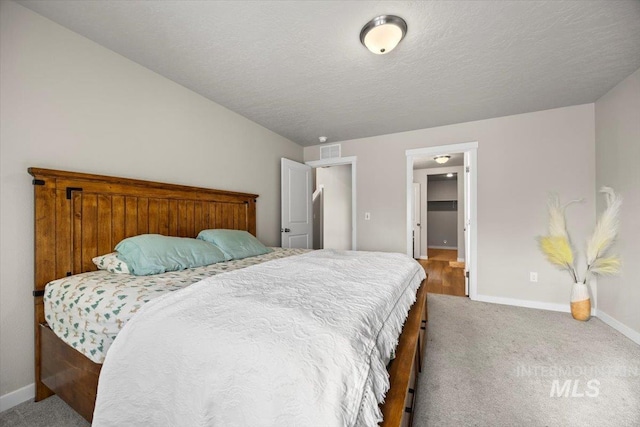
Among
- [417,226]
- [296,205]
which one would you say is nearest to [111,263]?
[296,205]

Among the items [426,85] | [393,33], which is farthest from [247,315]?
[426,85]

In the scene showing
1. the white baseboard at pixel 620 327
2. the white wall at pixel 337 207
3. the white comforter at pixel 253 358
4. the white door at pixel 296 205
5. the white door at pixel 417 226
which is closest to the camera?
the white comforter at pixel 253 358

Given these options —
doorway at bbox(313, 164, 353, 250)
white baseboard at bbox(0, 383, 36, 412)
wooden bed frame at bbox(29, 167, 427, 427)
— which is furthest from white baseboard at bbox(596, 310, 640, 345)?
white baseboard at bbox(0, 383, 36, 412)

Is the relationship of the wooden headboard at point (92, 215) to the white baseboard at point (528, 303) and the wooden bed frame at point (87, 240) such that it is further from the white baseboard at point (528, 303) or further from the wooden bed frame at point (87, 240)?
the white baseboard at point (528, 303)

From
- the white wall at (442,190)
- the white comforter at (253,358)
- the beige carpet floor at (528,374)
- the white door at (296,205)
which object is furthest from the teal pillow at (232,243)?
the white wall at (442,190)

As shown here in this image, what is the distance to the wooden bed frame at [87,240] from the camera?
48.8 inches

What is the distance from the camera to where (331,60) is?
207 centimetres

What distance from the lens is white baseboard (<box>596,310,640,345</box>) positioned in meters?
2.23

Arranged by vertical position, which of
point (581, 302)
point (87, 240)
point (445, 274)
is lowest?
point (445, 274)

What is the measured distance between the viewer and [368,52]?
1.97 meters

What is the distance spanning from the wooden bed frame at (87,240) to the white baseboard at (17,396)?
55mm

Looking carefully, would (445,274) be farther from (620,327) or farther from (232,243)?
(232,243)

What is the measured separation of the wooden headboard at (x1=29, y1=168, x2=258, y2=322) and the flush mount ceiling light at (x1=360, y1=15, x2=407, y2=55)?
2.00 metres

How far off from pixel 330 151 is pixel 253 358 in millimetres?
3960
